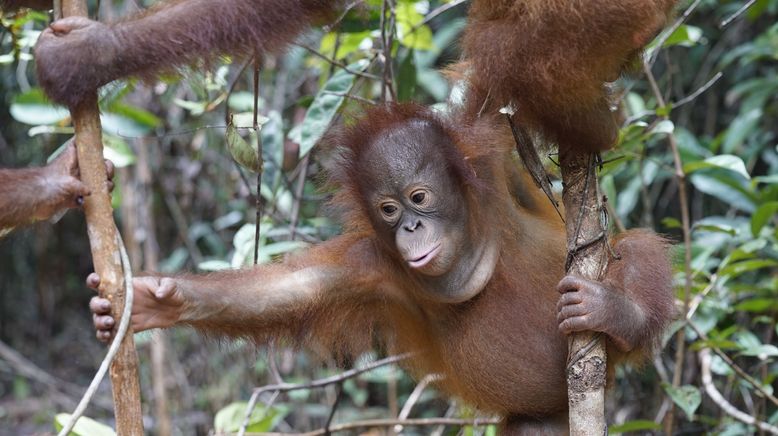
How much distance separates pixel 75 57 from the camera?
215 centimetres

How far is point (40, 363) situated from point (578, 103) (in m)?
4.98

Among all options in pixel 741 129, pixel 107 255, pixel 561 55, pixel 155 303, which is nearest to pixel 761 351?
pixel 741 129

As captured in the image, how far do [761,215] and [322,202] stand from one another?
146 centimetres

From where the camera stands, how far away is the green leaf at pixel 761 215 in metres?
2.98

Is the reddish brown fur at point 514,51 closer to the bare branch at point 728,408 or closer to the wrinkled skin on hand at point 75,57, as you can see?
the wrinkled skin on hand at point 75,57

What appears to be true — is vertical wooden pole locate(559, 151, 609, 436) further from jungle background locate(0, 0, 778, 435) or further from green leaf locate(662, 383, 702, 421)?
green leaf locate(662, 383, 702, 421)

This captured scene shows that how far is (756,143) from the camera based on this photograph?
4.05 meters

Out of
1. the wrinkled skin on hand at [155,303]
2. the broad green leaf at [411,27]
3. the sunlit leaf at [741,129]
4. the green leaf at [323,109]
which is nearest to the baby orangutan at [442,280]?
the wrinkled skin on hand at [155,303]

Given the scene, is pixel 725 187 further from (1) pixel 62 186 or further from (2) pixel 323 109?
(1) pixel 62 186

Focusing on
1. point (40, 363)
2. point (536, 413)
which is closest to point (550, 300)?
point (536, 413)

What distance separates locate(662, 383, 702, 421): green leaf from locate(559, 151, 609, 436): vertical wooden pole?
2.50 feet

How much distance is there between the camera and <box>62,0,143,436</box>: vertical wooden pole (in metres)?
1.91

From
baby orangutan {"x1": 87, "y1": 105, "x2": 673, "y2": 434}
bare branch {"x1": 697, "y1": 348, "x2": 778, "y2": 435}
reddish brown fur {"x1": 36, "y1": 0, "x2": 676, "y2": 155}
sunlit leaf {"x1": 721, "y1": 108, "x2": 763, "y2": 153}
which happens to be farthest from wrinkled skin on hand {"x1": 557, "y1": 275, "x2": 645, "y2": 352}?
sunlit leaf {"x1": 721, "y1": 108, "x2": 763, "y2": 153}

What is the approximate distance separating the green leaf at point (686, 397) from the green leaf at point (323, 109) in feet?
4.35
